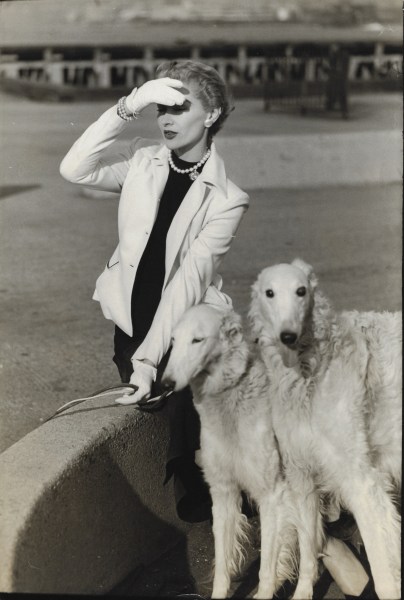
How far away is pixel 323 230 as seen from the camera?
9656 millimetres

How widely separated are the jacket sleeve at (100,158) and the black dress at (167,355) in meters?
0.24

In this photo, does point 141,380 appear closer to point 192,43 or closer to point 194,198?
point 194,198

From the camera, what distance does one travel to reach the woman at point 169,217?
10.9ft

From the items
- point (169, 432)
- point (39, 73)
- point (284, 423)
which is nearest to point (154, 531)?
point (169, 432)

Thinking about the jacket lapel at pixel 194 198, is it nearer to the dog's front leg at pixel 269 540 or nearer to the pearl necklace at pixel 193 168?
the pearl necklace at pixel 193 168

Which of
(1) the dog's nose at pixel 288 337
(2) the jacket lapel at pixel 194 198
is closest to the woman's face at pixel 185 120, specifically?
(2) the jacket lapel at pixel 194 198

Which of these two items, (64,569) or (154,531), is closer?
(64,569)

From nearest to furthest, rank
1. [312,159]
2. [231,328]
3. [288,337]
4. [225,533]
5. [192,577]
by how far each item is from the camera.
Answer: [288,337] → [231,328] → [225,533] → [192,577] → [312,159]

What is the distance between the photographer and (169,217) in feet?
11.5

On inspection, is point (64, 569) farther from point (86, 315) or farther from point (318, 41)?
point (318, 41)

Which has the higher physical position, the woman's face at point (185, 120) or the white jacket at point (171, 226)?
the woman's face at point (185, 120)

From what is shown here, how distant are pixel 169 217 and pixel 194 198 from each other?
0.15m

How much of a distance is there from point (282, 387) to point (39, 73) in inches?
880

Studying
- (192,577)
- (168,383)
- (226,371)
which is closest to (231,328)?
(226,371)
